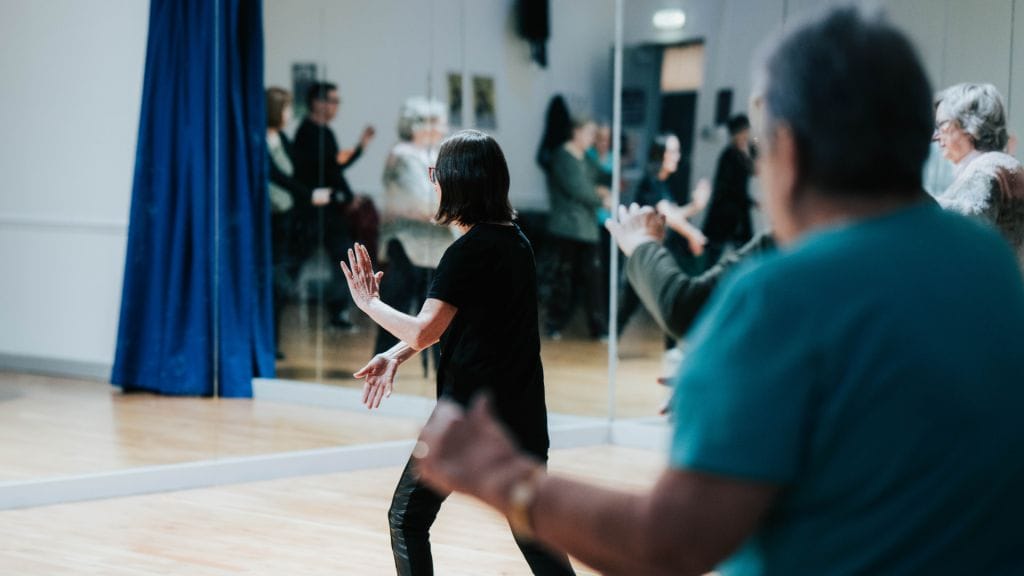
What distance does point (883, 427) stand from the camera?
1.06 metres

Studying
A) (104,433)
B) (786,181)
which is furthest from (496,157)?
(104,433)

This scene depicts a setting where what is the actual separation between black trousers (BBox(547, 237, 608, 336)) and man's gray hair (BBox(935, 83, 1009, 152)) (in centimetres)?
304

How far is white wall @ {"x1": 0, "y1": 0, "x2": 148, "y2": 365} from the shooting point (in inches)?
193

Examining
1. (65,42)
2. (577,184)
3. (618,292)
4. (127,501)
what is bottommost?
(127,501)

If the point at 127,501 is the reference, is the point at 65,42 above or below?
above

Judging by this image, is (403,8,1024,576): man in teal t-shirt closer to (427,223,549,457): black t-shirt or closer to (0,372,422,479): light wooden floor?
(427,223,549,457): black t-shirt

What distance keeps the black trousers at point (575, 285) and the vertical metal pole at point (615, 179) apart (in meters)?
0.06

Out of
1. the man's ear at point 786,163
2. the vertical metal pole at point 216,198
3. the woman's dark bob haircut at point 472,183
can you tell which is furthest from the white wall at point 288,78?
the man's ear at point 786,163

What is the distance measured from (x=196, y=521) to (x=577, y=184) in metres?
2.84

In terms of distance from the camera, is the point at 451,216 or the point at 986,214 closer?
the point at 451,216

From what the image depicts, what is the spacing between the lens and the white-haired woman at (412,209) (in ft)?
20.5

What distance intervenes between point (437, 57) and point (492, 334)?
3575 millimetres

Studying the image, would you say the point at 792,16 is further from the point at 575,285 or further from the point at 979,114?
the point at 575,285

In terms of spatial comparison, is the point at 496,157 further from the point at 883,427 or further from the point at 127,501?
the point at 127,501
